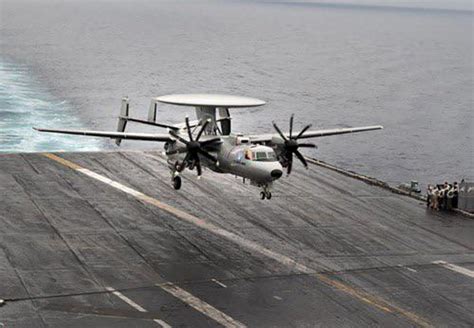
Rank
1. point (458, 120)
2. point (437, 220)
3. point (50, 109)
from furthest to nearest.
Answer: point (458, 120) → point (50, 109) → point (437, 220)

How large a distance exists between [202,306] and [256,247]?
11.2m

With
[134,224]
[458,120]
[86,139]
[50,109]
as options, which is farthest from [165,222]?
[458,120]

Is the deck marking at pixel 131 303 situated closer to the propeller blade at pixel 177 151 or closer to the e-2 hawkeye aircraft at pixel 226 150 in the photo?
the e-2 hawkeye aircraft at pixel 226 150

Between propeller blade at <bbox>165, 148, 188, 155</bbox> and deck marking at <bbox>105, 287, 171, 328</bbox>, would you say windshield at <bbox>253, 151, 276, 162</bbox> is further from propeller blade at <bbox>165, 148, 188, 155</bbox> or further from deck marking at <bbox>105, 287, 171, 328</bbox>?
deck marking at <bbox>105, 287, 171, 328</bbox>

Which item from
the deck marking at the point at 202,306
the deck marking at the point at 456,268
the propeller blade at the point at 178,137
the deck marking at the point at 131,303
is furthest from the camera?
the propeller blade at the point at 178,137

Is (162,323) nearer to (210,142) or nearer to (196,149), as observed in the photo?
(196,149)

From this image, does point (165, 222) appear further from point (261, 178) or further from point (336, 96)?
point (336, 96)

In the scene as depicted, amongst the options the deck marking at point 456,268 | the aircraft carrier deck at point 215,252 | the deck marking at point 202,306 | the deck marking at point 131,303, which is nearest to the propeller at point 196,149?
the aircraft carrier deck at point 215,252

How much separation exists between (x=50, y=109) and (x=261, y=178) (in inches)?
2895

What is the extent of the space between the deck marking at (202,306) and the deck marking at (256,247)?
306 inches

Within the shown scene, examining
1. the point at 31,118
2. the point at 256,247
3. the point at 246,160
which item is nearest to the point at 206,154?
the point at 246,160

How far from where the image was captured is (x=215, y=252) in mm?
51594

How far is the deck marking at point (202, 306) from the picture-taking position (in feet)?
133

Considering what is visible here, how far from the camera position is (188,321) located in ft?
132
